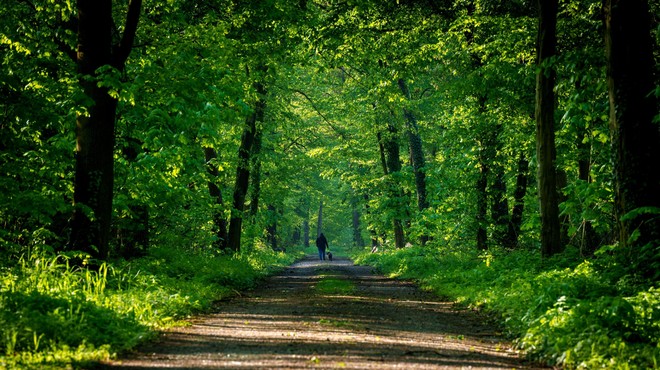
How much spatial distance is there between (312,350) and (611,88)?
6463mm

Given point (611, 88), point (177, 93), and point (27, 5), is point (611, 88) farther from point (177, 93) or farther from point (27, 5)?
point (27, 5)

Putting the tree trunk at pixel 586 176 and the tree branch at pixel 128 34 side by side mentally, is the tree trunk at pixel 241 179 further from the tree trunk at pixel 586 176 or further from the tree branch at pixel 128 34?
the tree trunk at pixel 586 176

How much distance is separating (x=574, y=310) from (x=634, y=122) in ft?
12.1

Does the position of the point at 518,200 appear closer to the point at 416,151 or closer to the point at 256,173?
the point at 416,151

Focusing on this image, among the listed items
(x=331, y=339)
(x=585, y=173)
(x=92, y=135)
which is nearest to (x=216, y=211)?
(x=92, y=135)

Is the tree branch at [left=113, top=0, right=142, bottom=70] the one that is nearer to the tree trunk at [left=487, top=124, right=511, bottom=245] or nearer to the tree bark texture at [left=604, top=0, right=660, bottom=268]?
the tree bark texture at [left=604, top=0, right=660, bottom=268]

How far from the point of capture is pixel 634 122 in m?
8.59

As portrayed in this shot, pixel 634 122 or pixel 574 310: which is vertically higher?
pixel 634 122

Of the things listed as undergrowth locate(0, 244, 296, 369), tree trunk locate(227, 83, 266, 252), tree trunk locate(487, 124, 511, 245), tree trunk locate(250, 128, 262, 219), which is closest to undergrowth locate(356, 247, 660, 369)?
tree trunk locate(487, 124, 511, 245)

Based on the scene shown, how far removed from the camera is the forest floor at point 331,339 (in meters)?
5.80

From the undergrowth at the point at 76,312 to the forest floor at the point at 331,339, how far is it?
35 centimetres

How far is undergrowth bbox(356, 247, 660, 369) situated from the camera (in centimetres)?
569

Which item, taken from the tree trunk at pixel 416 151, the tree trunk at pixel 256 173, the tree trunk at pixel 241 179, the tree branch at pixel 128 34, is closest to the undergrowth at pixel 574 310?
the tree branch at pixel 128 34

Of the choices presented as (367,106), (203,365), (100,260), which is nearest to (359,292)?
(100,260)
